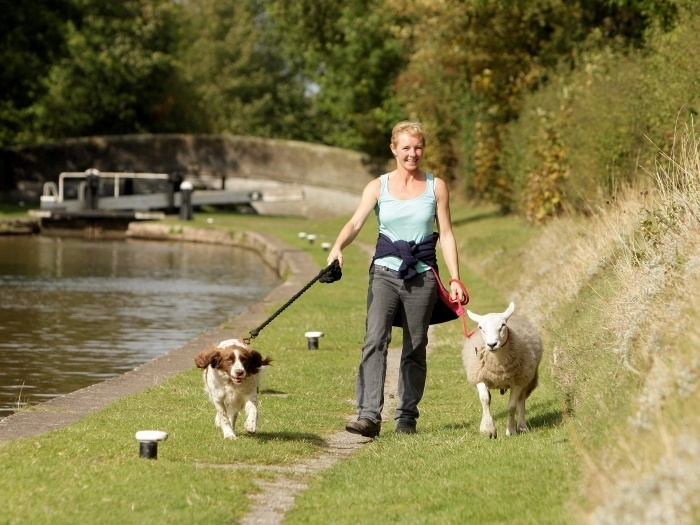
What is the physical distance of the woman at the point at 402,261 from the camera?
11117mm

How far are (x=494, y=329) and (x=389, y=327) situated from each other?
2.97 feet

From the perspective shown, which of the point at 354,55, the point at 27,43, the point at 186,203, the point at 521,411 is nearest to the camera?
the point at 521,411

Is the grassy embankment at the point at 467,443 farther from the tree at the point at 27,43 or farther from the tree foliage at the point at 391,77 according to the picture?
the tree at the point at 27,43

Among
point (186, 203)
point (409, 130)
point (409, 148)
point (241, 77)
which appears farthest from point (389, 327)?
point (241, 77)

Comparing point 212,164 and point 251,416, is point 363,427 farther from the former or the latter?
point 212,164

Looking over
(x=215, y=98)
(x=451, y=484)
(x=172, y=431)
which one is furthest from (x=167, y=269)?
(x=215, y=98)

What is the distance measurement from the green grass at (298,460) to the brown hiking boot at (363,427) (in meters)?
0.13

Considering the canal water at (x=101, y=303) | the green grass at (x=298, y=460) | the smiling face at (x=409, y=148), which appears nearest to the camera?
the green grass at (x=298, y=460)

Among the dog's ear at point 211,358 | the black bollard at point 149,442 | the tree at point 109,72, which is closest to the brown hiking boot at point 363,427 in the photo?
the dog's ear at point 211,358

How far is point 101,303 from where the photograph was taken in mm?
25031

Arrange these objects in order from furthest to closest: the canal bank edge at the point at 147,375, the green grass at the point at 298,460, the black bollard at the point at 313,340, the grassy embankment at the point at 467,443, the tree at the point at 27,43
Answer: the tree at the point at 27,43, the black bollard at the point at 313,340, the canal bank edge at the point at 147,375, the green grass at the point at 298,460, the grassy embankment at the point at 467,443

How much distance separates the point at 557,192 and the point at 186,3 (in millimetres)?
68168

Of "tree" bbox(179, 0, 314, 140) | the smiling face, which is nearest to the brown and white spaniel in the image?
the smiling face

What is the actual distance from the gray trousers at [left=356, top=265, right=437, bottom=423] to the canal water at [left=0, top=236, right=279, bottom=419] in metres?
4.52
